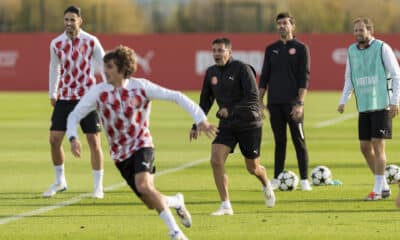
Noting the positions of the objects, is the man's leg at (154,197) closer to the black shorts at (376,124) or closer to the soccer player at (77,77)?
the soccer player at (77,77)

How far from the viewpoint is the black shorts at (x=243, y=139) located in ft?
45.1

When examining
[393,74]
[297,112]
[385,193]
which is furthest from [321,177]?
[393,74]

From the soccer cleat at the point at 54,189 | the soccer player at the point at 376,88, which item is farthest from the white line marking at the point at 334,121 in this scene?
the soccer player at the point at 376,88

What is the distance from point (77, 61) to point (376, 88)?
3.60 meters

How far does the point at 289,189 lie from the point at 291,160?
15.5 feet

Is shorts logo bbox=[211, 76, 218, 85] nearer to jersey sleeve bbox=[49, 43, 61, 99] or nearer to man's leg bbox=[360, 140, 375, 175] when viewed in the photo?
man's leg bbox=[360, 140, 375, 175]

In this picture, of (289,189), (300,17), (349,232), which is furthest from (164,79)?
(349,232)

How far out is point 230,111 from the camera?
13.7m

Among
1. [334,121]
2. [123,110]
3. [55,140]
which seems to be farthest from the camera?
[334,121]

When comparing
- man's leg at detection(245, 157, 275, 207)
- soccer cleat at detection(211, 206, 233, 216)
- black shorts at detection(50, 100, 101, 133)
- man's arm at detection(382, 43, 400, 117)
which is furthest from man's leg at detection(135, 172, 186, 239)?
man's arm at detection(382, 43, 400, 117)

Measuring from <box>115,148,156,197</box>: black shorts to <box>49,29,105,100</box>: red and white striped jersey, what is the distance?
4.03 m

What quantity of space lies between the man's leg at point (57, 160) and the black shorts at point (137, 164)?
4.26 m

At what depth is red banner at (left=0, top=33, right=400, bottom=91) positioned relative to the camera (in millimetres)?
50781

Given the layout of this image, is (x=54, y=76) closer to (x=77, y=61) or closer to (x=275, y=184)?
(x=77, y=61)
